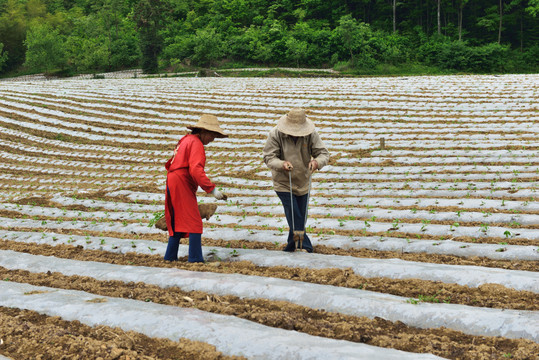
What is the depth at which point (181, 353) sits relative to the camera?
10.7 ft

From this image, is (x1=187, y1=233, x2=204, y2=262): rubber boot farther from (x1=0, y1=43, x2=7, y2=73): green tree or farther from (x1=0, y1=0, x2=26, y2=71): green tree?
(x1=0, y1=0, x2=26, y2=71): green tree

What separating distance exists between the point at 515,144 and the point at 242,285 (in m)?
10.2

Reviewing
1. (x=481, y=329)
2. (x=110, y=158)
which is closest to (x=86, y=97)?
(x=110, y=158)

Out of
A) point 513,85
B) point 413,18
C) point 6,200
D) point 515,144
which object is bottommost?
point 6,200

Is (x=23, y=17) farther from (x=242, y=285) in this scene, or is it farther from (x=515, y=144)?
(x=242, y=285)

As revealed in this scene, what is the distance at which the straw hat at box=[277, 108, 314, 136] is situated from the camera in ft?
18.5

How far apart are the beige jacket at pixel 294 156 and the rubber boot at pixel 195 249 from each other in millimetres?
1090

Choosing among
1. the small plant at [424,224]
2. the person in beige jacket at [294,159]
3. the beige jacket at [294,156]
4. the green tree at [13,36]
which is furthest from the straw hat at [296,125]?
the green tree at [13,36]

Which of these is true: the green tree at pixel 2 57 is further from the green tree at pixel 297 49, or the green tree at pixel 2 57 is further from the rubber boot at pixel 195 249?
the rubber boot at pixel 195 249

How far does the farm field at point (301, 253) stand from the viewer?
344 centimetres

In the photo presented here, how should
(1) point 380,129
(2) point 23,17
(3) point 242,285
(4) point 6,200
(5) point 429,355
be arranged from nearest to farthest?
(5) point 429,355, (3) point 242,285, (4) point 6,200, (1) point 380,129, (2) point 23,17

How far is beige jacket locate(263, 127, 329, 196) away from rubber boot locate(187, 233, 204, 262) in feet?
3.58

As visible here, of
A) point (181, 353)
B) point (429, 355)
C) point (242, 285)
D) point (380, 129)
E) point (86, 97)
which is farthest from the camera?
point (86, 97)

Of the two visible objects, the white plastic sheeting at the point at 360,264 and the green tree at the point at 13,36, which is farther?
the green tree at the point at 13,36
